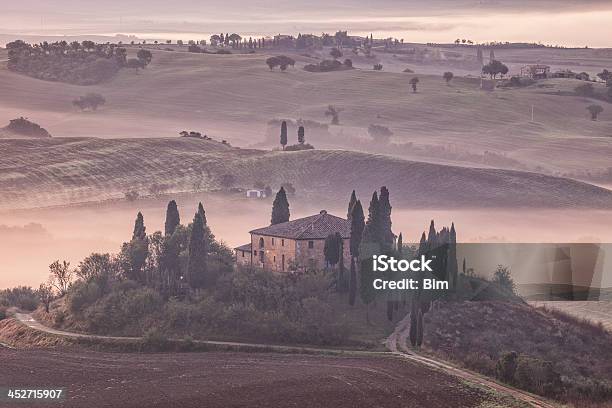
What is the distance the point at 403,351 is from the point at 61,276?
3707cm

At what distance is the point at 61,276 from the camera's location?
352 feet

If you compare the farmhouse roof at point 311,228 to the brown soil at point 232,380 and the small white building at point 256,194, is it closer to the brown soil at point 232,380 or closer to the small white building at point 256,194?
the brown soil at point 232,380

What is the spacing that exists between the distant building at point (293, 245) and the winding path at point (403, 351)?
11141 millimetres

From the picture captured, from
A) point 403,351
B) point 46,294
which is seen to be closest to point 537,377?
point 403,351

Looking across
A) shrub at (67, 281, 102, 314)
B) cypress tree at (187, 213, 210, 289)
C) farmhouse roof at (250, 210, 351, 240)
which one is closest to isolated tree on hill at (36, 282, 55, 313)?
shrub at (67, 281, 102, 314)

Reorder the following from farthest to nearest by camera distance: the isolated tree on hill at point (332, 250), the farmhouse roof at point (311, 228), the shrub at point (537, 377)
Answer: the farmhouse roof at point (311, 228)
the isolated tree on hill at point (332, 250)
the shrub at point (537, 377)

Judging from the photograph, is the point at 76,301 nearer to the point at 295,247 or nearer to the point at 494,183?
the point at 295,247

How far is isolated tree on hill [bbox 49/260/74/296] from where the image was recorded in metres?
107

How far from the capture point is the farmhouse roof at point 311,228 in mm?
102125

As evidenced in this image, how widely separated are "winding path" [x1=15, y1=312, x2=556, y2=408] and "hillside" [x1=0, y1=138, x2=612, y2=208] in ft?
241

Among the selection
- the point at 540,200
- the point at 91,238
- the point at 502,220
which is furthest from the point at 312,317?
the point at 540,200

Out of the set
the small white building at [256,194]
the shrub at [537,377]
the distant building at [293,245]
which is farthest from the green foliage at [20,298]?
the small white building at [256,194]

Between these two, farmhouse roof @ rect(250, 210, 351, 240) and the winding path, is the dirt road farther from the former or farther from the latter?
farmhouse roof @ rect(250, 210, 351, 240)

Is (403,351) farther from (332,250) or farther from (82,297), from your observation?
(82,297)
